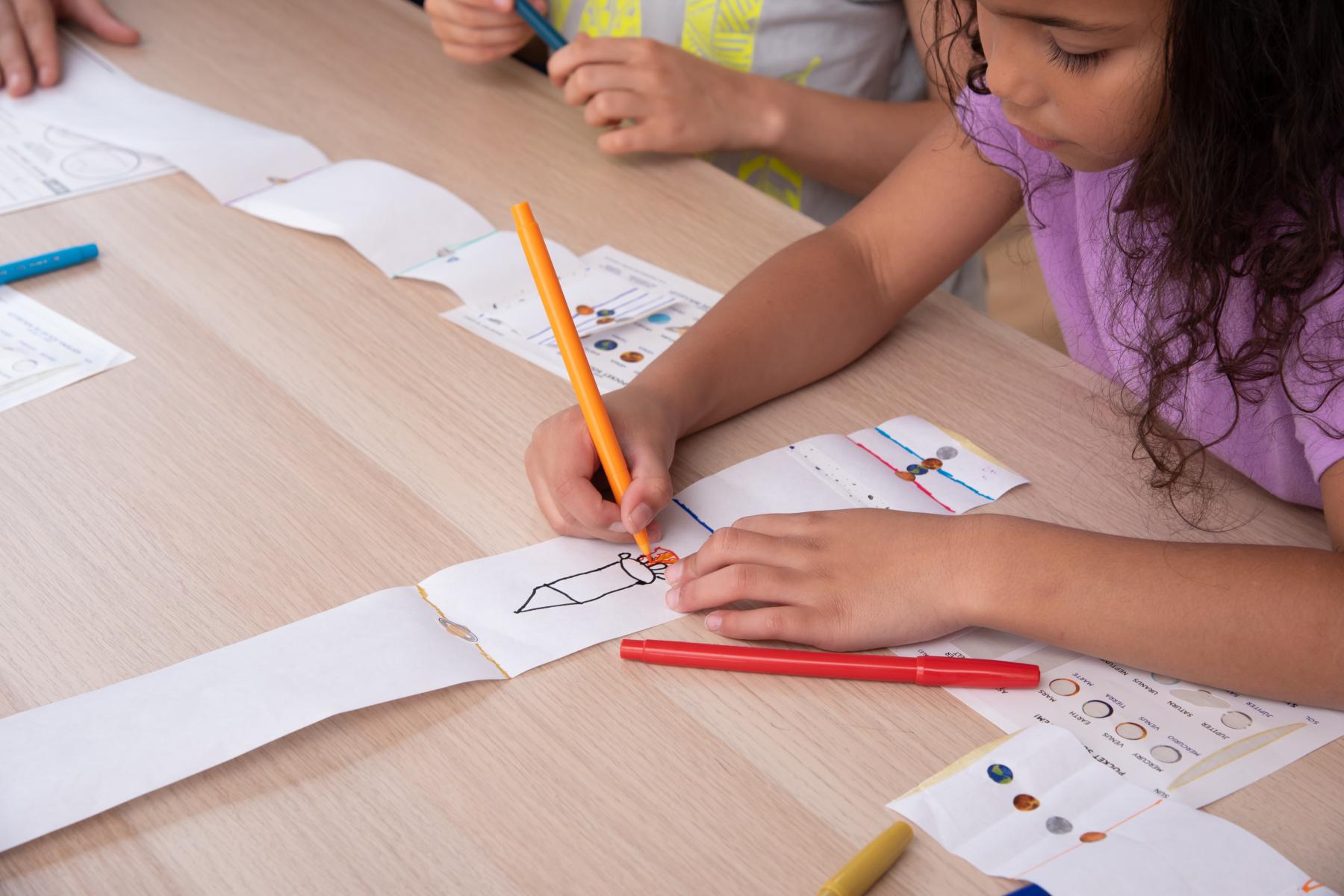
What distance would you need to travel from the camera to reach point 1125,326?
32.4 inches

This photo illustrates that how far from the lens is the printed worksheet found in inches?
22.2

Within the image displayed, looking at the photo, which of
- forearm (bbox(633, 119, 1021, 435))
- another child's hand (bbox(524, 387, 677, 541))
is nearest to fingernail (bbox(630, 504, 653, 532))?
another child's hand (bbox(524, 387, 677, 541))

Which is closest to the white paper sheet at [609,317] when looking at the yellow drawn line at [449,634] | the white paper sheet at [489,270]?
the white paper sheet at [489,270]

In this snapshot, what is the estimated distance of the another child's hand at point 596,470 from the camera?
678mm

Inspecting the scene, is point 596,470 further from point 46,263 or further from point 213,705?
point 46,263

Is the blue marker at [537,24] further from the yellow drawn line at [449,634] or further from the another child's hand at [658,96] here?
the yellow drawn line at [449,634]

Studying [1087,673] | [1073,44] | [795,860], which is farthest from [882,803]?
[1073,44]

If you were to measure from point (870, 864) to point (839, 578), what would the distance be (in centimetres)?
17

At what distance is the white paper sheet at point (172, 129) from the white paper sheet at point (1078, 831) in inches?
30.0

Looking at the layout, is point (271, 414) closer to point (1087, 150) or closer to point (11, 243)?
point (11, 243)

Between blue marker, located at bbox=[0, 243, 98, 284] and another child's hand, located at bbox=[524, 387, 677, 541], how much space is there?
0.41 metres

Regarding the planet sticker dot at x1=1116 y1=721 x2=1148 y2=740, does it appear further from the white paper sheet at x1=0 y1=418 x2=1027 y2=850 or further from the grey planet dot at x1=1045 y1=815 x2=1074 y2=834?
the white paper sheet at x1=0 y1=418 x2=1027 y2=850

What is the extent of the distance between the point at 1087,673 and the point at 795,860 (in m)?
0.21

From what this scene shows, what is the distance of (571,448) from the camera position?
70 cm
